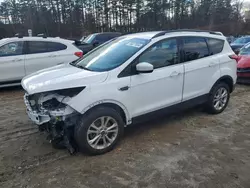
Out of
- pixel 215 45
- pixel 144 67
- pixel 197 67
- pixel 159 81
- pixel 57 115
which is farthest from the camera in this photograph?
pixel 215 45

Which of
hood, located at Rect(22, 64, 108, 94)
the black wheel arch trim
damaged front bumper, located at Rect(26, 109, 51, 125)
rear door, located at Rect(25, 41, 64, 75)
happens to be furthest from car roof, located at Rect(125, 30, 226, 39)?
rear door, located at Rect(25, 41, 64, 75)

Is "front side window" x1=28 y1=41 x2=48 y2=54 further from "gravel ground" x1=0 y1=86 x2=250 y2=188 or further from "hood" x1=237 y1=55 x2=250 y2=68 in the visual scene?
"hood" x1=237 y1=55 x2=250 y2=68

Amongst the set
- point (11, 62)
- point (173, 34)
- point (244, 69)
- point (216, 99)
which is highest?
point (173, 34)

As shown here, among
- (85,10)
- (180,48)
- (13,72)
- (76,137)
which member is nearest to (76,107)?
(76,137)

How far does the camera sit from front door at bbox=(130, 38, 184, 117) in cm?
371

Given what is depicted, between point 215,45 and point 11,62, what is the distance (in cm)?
551

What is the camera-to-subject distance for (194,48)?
14.6 feet

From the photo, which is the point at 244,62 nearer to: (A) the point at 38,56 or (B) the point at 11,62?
(A) the point at 38,56

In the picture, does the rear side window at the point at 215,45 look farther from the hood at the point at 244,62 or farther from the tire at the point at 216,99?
the hood at the point at 244,62

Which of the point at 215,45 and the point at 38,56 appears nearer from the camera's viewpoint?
the point at 215,45

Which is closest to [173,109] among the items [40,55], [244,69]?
[244,69]

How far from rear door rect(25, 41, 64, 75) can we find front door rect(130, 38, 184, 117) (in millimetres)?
4495

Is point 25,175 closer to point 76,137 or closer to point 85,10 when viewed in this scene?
point 76,137

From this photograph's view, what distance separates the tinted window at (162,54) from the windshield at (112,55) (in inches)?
6.3
